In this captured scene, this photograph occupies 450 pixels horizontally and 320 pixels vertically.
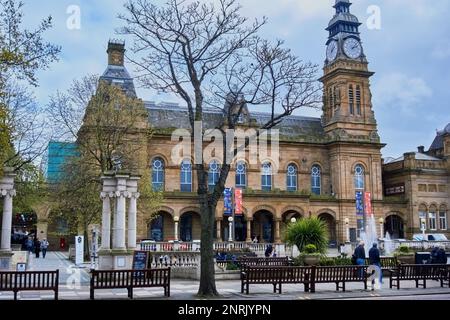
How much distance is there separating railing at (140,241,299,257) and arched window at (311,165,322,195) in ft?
71.5

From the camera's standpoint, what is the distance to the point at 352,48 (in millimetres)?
56938

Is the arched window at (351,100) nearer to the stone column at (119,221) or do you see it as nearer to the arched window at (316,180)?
the arched window at (316,180)

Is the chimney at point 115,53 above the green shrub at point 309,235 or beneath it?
above

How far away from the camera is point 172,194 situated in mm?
46375

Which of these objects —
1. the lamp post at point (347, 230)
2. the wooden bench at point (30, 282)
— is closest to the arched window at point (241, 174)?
the lamp post at point (347, 230)

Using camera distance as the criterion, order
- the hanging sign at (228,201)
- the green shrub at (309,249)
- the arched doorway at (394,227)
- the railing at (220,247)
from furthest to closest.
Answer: the arched doorway at (394,227), the hanging sign at (228,201), the railing at (220,247), the green shrub at (309,249)

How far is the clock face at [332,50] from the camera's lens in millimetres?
57406

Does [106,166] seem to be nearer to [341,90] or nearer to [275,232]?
[275,232]

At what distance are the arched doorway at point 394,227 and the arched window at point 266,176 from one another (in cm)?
1516

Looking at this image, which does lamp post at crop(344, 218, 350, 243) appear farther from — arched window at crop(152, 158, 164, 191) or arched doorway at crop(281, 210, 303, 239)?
arched window at crop(152, 158, 164, 191)

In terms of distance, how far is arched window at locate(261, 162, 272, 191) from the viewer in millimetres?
53219

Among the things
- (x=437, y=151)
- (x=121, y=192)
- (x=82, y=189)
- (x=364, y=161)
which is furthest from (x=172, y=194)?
(x=437, y=151)

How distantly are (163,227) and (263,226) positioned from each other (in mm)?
10738
